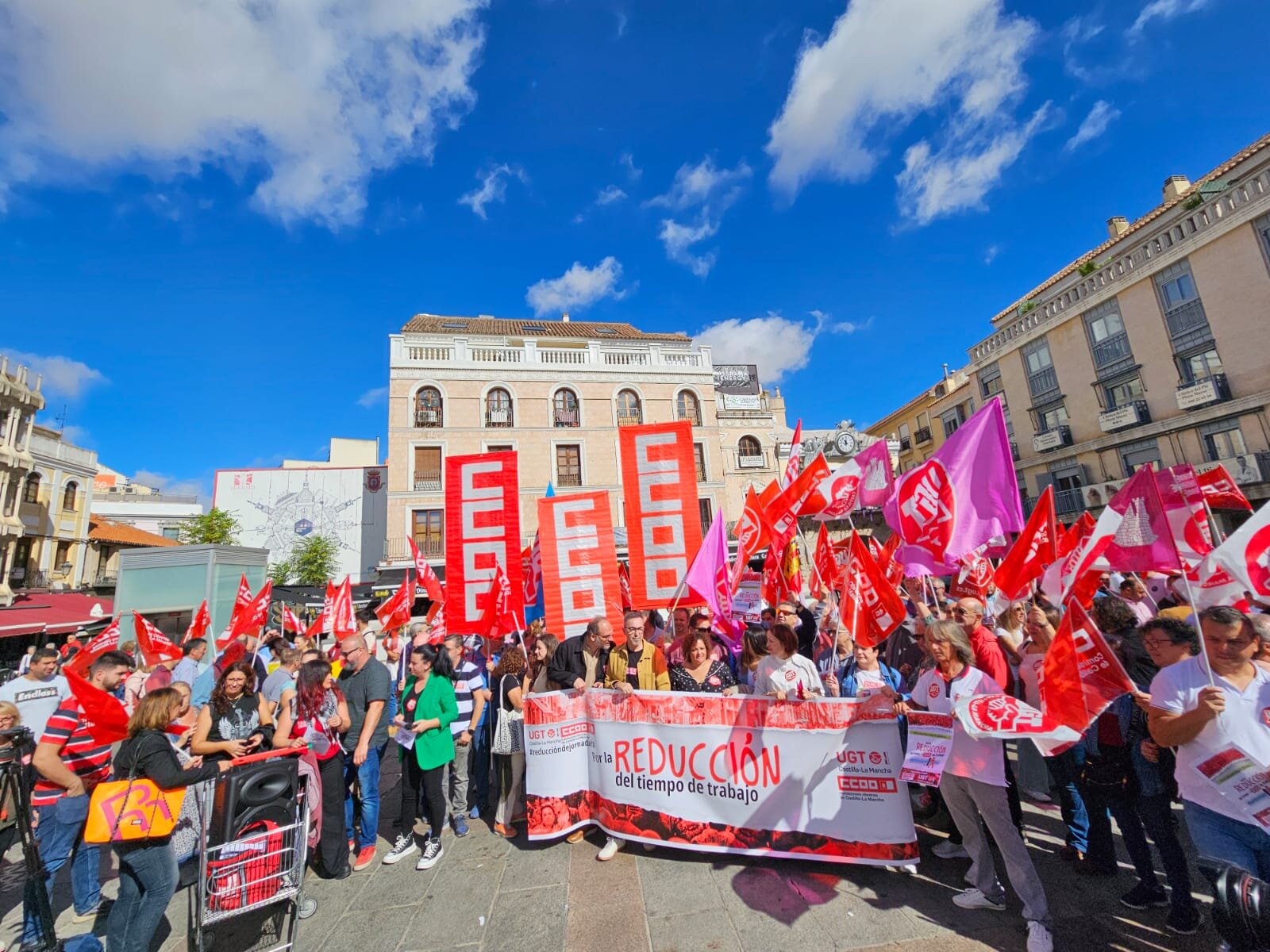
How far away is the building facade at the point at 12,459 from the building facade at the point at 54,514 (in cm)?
40

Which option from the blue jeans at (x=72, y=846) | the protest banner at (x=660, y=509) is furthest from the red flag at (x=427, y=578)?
the blue jeans at (x=72, y=846)

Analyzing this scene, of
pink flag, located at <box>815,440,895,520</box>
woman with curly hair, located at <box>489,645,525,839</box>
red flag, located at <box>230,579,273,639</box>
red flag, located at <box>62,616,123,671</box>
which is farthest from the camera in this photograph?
red flag, located at <box>230,579,273,639</box>

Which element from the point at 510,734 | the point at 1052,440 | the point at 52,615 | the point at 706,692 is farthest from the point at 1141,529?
the point at 1052,440

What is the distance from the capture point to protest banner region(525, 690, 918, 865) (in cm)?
393

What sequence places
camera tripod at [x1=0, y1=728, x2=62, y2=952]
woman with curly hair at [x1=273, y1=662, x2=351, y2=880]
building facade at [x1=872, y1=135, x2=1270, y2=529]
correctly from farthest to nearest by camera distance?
building facade at [x1=872, y1=135, x2=1270, y2=529] < woman with curly hair at [x1=273, y1=662, x2=351, y2=880] < camera tripod at [x1=0, y1=728, x2=62, y2=952]

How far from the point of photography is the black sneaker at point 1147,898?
3.33 meters

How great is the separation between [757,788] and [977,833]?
1.42m

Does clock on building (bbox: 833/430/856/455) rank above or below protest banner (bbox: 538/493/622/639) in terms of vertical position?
above

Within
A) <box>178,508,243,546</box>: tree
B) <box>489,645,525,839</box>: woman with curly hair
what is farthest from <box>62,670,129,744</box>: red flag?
<box>178,508,243,546</box>: tree

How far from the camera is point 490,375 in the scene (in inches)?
979

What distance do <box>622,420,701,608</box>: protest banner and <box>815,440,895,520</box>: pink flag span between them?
6.78 feet

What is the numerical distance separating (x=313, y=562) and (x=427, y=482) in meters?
6.44

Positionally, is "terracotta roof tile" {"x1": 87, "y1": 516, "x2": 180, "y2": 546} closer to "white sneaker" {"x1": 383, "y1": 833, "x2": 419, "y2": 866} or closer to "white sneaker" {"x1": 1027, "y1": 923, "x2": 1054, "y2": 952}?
"white sneaker" {"x1": 383, "y1": 833, "x2": 419, "y2": 866}

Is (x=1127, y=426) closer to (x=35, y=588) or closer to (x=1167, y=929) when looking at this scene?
(x=1167, y=929)
